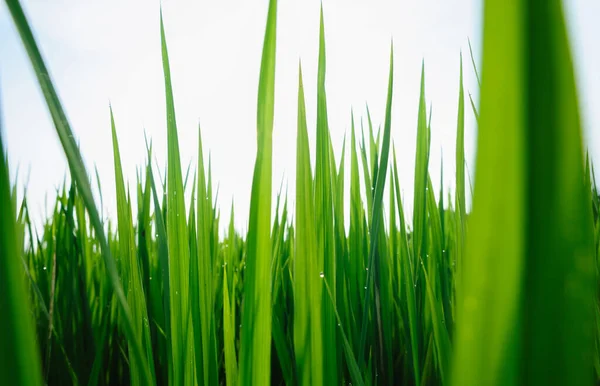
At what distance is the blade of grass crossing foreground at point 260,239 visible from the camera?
33 cm

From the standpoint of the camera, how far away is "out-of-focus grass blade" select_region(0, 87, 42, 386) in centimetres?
16

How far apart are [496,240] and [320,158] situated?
16.5 inches

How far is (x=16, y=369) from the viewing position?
6.7 inches

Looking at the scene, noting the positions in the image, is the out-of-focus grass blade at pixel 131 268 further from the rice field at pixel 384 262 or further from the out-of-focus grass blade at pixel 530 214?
the out-of-focus grass blade at pixel 530 214

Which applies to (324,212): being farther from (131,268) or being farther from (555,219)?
(555,219)

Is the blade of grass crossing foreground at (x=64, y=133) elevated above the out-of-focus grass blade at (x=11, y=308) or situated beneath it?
elevated above

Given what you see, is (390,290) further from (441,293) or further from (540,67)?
(540,67)

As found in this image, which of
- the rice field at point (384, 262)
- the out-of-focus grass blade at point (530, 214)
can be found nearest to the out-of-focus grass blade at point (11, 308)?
the rice field at point (384, 262)

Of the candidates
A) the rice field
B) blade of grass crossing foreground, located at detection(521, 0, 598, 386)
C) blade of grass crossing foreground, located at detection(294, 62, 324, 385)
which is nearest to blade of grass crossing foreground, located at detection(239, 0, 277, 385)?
the rice field

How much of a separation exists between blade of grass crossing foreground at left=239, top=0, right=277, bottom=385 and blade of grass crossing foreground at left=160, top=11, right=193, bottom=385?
5.5 inches

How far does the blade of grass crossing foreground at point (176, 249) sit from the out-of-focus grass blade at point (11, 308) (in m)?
0.32

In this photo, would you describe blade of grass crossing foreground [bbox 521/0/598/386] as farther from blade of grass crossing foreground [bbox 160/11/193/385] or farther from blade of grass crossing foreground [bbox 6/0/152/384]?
blade of grass crossing foreground [bbox 160/11/193/385]

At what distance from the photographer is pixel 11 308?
0.54ft

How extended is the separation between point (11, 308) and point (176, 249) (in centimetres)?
35
